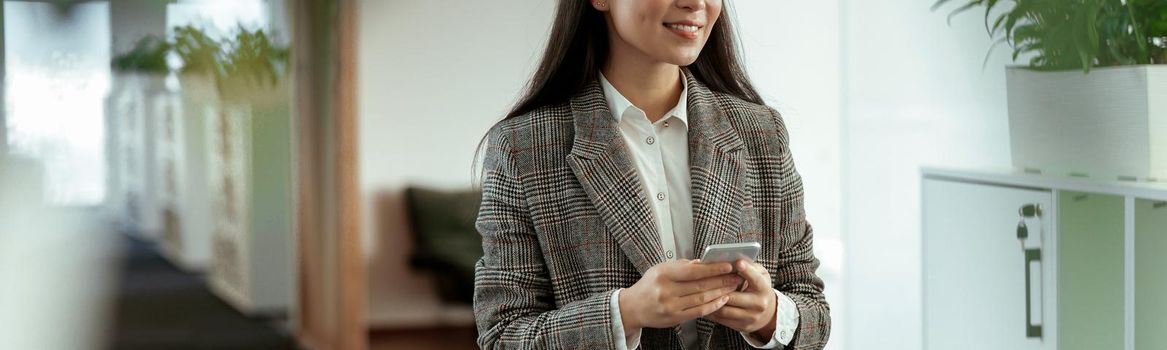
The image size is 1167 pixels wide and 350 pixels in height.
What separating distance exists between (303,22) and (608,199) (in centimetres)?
468

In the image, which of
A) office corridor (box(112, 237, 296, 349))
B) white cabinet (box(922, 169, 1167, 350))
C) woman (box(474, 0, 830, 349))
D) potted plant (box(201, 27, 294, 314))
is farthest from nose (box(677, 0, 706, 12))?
potted plant (box(201, 27, 294, 314))

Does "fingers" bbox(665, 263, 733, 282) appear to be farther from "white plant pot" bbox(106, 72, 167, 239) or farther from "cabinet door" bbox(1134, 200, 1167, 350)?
"white plant pot" bbox(106, 72, 167, 239)

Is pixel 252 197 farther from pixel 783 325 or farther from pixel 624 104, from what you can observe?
pixel 783 325

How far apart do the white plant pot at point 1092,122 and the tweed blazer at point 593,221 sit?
0.73 m

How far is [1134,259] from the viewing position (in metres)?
1.71

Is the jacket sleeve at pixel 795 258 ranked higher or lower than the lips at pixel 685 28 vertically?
lower

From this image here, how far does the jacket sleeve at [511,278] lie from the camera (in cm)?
121

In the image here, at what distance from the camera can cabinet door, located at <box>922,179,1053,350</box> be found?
1.94m

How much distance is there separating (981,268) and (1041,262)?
18 centimetres

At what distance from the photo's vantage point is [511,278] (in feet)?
4.08

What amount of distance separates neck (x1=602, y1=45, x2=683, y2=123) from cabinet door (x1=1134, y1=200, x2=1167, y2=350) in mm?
814

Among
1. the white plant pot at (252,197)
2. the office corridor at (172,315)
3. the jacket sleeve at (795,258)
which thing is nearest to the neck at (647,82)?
the jacket sleeve at (795,258)

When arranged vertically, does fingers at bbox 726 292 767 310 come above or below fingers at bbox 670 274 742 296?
below

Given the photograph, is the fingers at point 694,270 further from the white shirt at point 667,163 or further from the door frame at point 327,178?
the door frame at point 327,178
